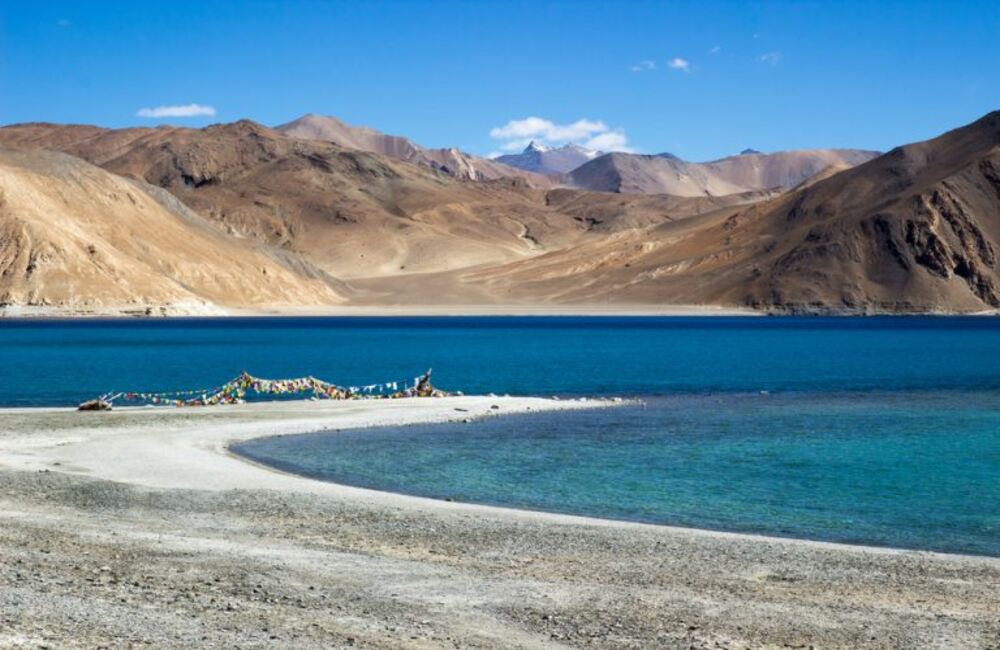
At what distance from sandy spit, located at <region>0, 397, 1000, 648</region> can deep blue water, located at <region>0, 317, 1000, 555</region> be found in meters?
3.29

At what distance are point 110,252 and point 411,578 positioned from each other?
137266mm

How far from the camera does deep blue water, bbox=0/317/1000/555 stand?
26.0 m

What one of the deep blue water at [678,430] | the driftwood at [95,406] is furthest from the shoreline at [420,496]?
the deep blue water at [678,430]

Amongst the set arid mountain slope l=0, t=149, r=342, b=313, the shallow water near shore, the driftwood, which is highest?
arid mountain slope l=0, t=149, r=342, b=313

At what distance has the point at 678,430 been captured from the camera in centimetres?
4000

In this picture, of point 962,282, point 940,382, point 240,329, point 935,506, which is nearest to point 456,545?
point 935,506

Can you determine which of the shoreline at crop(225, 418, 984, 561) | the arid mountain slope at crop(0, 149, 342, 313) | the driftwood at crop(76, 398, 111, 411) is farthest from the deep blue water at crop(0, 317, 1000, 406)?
the shoreline at crop(225, 418, 984, 561)

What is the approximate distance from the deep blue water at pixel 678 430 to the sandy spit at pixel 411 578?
329cm

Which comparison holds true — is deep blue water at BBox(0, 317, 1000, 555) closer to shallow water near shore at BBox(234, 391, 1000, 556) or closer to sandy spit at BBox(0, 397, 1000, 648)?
shallow water near shore at BBox(234, 391, 1000, 556)

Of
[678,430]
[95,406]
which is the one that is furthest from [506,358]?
[678,430]

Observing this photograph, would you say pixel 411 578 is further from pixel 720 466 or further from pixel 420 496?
pixel 720 466

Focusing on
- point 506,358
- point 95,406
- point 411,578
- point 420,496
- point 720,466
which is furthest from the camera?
point 506,358

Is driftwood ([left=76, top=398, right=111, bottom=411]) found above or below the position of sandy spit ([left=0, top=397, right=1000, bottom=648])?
above

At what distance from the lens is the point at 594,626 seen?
49.0ft
